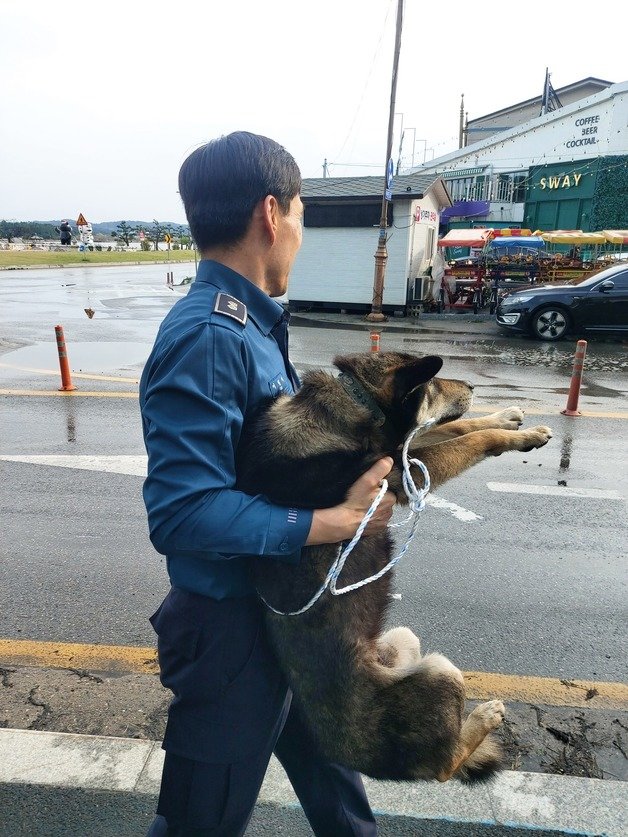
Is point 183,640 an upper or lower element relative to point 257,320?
lower

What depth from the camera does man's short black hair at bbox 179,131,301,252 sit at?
154 centimetres

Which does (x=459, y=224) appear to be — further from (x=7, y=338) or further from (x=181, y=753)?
(x=181, y=753)

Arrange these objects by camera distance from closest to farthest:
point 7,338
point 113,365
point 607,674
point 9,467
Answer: point 607,674 < point 9,467 < point 113,365 < point 7,338

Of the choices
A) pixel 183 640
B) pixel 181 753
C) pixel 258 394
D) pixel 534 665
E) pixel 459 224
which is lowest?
pixel 534 665

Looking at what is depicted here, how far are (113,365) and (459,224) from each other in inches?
1250

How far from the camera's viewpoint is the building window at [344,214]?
65.2 feet

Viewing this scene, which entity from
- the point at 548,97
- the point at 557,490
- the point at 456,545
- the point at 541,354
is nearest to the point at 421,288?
the point at 541,354

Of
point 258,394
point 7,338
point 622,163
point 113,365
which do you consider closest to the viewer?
point 258,394

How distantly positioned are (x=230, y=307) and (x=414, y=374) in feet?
2.05

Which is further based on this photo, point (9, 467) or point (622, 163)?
point (622, 163)

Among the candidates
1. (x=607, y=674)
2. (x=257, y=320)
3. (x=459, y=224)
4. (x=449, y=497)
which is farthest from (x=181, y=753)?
(x=459, y=224)

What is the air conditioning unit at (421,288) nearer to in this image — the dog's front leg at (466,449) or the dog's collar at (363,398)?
the dog's front leg at (466,449)

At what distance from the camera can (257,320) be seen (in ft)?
5.46

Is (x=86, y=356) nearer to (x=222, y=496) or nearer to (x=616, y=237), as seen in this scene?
(x=222, y=496)
